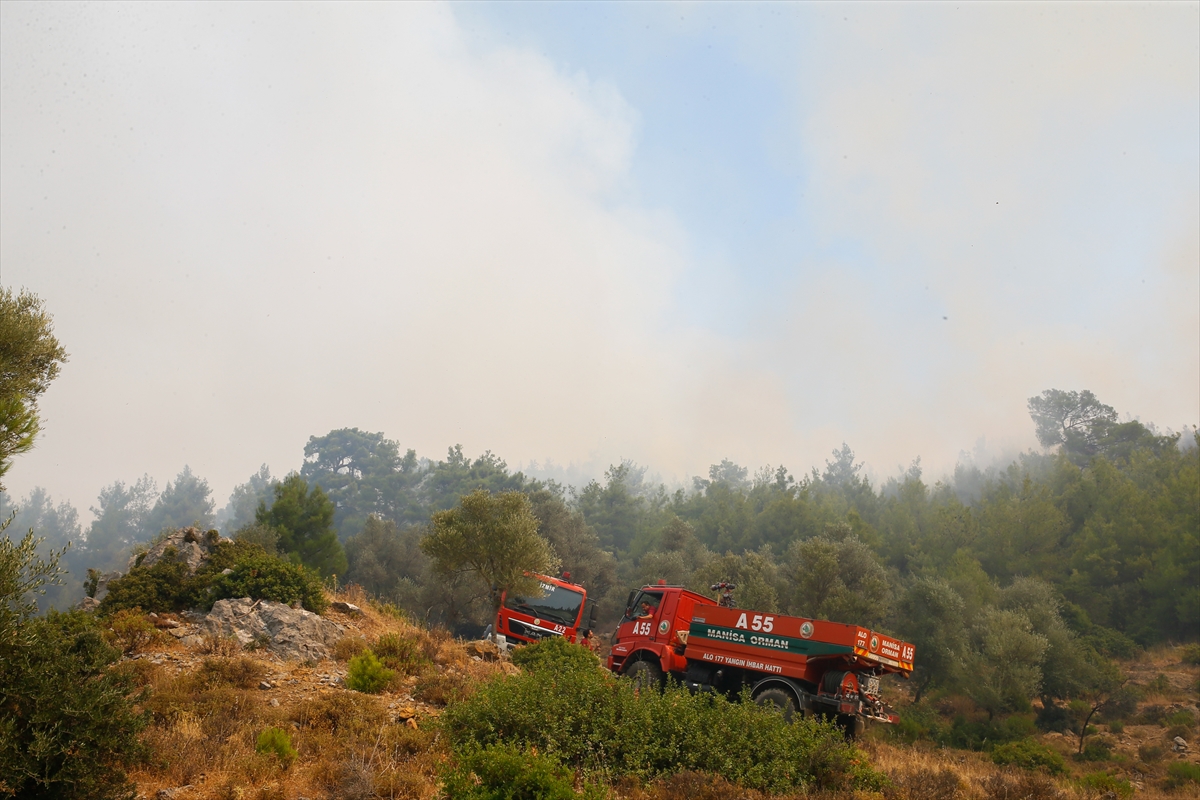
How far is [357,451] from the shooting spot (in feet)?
372

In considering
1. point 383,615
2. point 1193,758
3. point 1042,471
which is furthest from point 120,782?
point 1042,471

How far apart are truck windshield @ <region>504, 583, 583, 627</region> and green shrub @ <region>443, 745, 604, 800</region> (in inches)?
685

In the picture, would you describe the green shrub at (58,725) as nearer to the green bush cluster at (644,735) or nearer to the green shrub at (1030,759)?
the green bush cluster at (644,735)

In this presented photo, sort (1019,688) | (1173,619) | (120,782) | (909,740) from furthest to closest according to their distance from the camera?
1. (1173,619)
2. (1019,688)
3. (909,740)
4. (120,782)

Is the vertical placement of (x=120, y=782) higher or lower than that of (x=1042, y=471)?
lower

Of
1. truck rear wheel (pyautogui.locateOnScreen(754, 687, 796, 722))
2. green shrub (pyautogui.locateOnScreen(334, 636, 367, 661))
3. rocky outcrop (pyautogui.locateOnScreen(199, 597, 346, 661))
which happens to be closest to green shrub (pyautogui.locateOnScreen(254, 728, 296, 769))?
rocky outcrop (pyautogui.locateOnScreen(199, 597, 346, 661))

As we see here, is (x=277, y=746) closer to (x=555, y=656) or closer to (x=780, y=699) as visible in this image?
(x=555, y=656)

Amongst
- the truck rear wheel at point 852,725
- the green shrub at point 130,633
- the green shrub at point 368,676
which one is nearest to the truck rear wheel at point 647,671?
the truck rear wheel at point 852,725

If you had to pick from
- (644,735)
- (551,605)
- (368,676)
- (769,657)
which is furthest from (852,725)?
(551,605)

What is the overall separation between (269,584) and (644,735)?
1153 centimetres

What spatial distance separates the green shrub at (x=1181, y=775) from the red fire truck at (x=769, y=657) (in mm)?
13408

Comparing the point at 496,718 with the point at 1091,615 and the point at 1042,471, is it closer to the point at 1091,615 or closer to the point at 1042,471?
the point at 1091,615

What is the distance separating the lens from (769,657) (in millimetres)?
14969

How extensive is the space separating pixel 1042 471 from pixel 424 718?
287 feet
